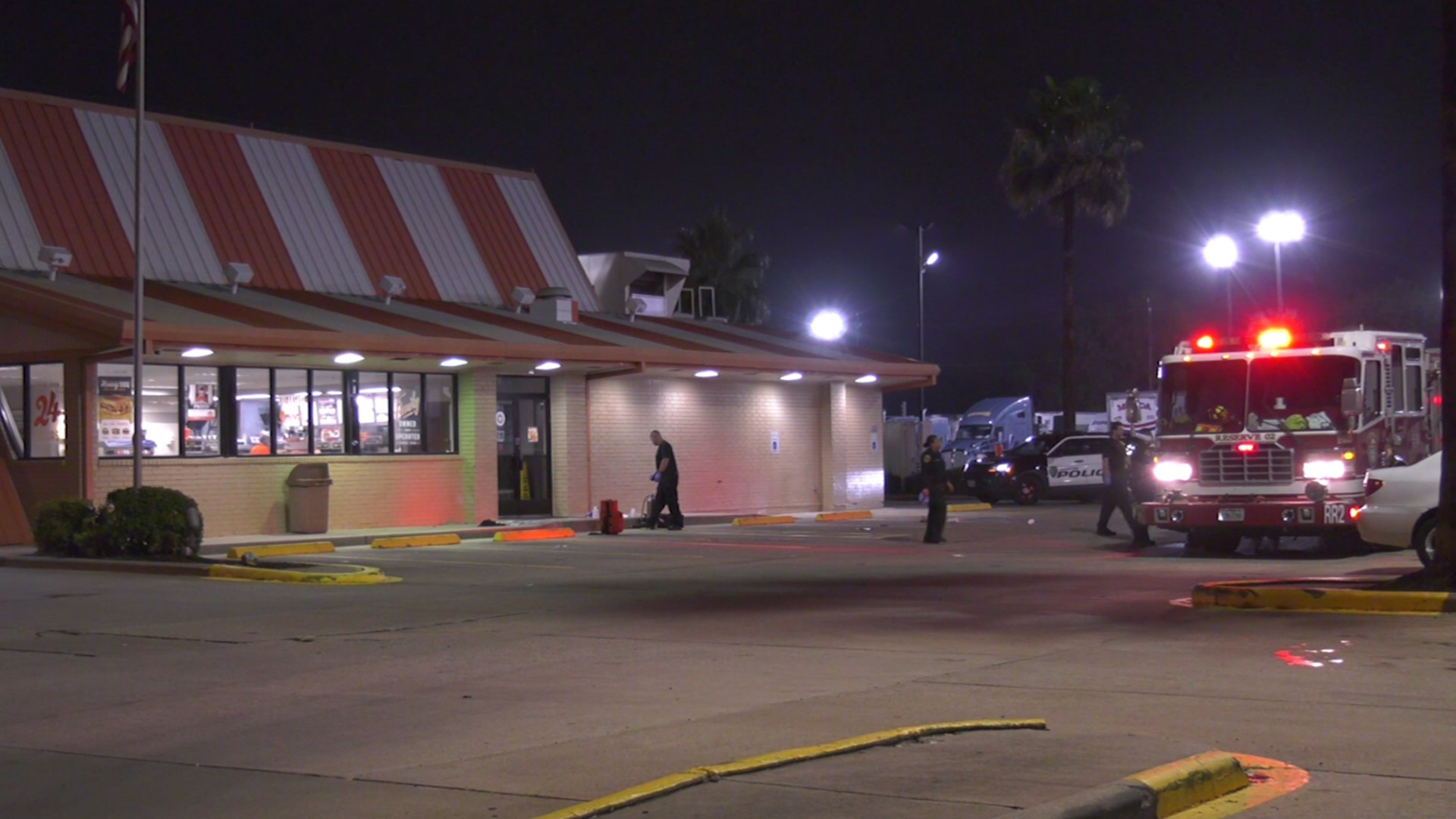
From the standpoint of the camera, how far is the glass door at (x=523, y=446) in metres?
29.0

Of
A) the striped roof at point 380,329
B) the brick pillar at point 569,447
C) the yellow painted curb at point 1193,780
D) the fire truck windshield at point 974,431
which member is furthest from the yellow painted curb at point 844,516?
the yellow painted curb at point 1193,780

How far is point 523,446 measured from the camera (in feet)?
96.6

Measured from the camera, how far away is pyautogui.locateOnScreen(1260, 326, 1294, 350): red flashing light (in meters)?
19.0

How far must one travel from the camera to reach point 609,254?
36438mm

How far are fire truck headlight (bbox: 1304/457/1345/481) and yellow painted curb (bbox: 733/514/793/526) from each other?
1293cm

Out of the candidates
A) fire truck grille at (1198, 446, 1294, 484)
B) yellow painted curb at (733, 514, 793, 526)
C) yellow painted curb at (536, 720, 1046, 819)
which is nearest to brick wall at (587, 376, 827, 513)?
yellow painted curb at (733, 514, 793, 526)

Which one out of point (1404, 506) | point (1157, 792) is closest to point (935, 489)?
point (1404, 506)

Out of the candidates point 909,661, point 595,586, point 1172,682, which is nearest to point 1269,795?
point 1172,682

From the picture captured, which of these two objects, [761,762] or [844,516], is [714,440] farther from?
[761,762]

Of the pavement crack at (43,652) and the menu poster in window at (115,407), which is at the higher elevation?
the menu poster in window at (115,407)

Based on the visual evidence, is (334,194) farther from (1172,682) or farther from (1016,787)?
(1016,787)

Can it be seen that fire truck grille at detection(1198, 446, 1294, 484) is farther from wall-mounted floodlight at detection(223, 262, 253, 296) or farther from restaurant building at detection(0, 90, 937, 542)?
wall-mounted floodlight at detection(223, 262, 253, 296)

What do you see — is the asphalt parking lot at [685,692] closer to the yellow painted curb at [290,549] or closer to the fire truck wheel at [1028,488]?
the yellow painted curb at [290,549]

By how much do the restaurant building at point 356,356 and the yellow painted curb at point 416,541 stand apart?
2579mm
